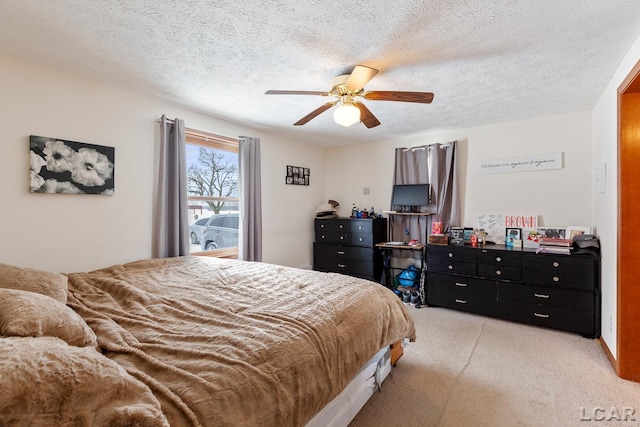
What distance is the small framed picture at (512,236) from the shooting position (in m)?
3.58

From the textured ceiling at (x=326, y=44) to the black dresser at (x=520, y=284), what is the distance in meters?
1.63

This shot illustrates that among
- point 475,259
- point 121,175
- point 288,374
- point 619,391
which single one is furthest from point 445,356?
point 121,175

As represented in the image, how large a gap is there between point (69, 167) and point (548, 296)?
181 inches

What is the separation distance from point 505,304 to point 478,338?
666 millimetres

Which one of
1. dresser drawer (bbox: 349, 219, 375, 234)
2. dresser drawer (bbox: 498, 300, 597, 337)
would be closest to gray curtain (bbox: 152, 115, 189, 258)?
dresser drawer (bbox: 349, 219, 375, 234)

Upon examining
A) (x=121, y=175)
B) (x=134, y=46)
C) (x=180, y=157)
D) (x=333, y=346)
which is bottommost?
(x=333, y=346)

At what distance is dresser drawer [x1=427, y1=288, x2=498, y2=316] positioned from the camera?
3.37 m

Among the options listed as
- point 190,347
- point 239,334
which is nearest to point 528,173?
point 239,334

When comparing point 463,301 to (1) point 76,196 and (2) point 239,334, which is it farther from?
(1) point 76,196

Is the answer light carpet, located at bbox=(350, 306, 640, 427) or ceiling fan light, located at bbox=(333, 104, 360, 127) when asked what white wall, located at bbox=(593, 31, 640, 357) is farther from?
ceiling fan light, located at bbox=(333, 104, 360, 127)

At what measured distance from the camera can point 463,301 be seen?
11.6 ft

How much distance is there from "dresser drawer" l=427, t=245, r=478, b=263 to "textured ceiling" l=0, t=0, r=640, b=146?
5.46ft

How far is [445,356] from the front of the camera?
2547mm

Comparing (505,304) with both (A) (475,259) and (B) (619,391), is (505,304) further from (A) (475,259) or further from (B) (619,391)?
(B) (619,391)
